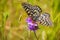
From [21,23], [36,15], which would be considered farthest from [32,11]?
[21,23]

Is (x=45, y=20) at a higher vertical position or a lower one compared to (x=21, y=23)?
higher

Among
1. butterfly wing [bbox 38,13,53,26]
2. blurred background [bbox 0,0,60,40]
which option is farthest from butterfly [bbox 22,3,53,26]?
blurred background [bbox 0,0,60,40]

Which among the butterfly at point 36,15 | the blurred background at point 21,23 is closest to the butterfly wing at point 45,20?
the butterfly at point 36,15

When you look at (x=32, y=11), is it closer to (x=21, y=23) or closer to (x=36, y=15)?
(x=36, y=15)

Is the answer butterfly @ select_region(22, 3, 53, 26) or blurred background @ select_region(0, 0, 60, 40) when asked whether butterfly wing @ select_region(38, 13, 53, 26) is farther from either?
blurred background @ select_region(0, 0, 60, 40)

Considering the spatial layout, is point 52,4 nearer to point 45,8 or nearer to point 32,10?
point 45,8

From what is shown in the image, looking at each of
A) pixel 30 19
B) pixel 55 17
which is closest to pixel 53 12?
pixel 55 17

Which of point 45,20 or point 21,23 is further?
point 21,23

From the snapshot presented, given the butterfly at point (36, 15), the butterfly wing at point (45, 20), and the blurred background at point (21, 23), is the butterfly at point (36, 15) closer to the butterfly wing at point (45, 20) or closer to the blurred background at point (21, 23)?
the butterfly wing at point (45, 20)
